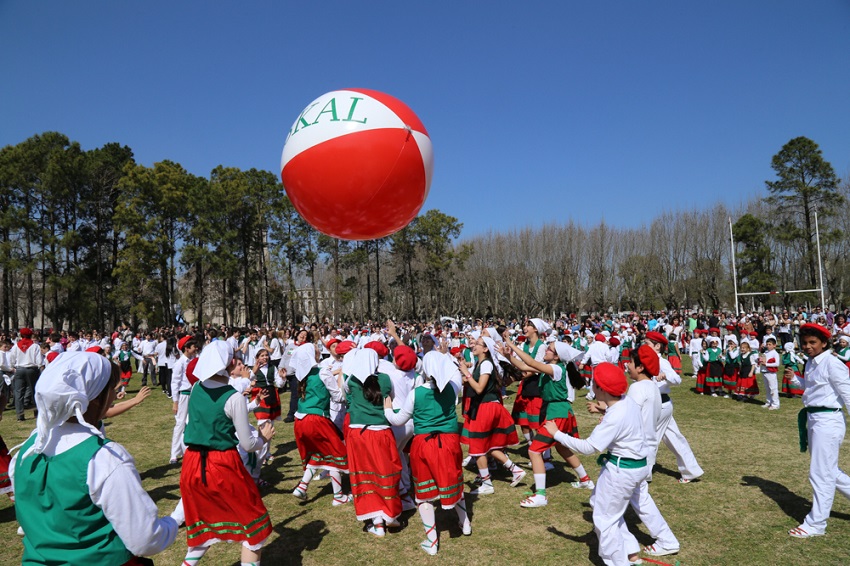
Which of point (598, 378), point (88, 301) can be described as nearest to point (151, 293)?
point (88, 301)

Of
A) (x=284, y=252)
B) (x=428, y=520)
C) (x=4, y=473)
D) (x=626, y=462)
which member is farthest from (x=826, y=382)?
(x=284, y=252)

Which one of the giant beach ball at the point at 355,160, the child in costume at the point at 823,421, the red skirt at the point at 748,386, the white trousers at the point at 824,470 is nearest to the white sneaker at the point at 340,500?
the giant beach ball at the point at 355,160

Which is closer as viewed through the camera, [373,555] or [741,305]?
[373,555]

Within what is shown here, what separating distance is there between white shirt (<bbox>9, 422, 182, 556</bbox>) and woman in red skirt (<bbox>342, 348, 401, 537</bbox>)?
3083 millimetres

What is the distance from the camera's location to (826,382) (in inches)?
203

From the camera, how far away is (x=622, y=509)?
4160mm

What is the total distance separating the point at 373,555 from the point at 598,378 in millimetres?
2771

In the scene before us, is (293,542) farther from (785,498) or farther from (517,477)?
(785,498)

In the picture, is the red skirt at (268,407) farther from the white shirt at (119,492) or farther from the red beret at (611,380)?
the white shirt at (119,492)

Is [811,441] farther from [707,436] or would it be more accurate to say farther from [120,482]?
[120,482]

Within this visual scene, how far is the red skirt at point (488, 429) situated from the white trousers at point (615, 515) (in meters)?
2.32

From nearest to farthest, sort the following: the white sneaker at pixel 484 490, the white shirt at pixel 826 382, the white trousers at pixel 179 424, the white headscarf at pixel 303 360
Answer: the white shirt at pixel 826 382 → the white sneaker at pixel 484 490 → the white trousers at pixel 179 424 → the white headscarf at pixel 303 360

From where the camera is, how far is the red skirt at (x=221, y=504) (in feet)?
13.5

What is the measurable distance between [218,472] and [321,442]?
7.73 ft
